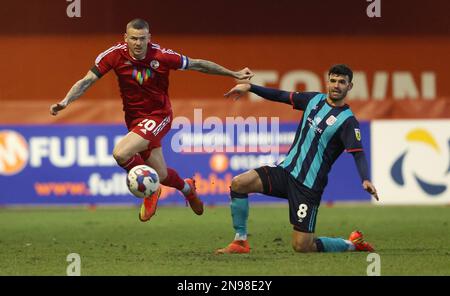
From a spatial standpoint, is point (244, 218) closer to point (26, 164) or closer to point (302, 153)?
point (302, 153)

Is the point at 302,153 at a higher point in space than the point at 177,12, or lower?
lower

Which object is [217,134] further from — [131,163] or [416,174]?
[131,163]

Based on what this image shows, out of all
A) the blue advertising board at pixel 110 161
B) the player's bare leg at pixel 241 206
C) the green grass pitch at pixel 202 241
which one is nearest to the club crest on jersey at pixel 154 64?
the player's bare leg at pixel 241 206

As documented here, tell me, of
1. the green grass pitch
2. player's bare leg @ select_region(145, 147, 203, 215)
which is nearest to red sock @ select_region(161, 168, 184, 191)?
player's bare leg @ select_region(145, 147, 203, 215)

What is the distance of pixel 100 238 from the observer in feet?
34.7

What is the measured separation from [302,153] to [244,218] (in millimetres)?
745

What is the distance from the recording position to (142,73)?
961 centimetres

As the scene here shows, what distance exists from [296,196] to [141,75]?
187cm

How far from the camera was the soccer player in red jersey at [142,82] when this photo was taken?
30.7 ft

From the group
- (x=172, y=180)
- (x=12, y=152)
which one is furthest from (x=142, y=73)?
(x=12, y=152)

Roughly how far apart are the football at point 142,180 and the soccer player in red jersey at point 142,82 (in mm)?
239
